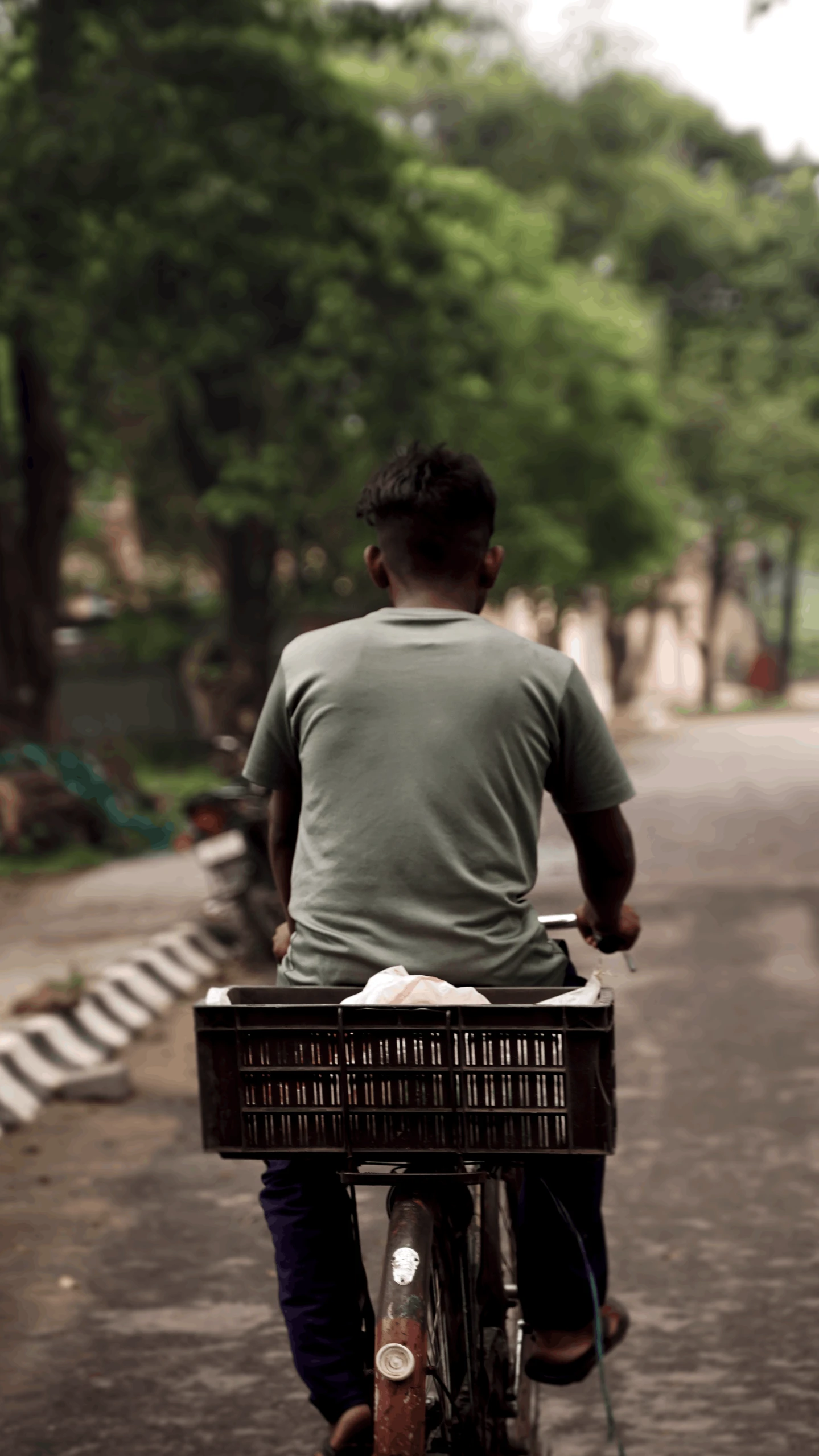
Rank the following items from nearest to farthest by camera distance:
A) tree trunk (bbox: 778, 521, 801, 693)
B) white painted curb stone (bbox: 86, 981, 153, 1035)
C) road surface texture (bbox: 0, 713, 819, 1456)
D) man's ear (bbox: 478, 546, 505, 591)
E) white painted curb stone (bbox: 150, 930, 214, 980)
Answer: man's ear (bbox: 478, 546, 505, 591), road surface texture (bbox: 0, 713, 819, 1456), white painted curb stone (bbox: 86, 981, 153, 1035), white painted curb stone (bbox: 150, 930, 214, 980), tree trunk (bbox: 778, 521, 801, 693)

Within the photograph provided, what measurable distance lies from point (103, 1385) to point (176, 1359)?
0.21 m

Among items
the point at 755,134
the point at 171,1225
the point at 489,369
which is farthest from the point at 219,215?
the point at 755,134

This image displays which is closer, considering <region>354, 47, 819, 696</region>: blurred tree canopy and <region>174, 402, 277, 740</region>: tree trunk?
<region>174, 402, 277, 740</region>: tree trunk

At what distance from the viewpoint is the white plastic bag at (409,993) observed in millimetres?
2764

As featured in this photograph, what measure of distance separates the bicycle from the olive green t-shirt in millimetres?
116

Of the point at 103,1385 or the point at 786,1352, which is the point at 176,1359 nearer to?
the point at 103,1385

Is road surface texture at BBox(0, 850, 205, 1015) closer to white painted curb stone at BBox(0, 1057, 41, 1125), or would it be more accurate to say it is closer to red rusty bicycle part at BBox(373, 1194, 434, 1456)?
white painted curb stone at BBox(0, 1057, 41, 1125)

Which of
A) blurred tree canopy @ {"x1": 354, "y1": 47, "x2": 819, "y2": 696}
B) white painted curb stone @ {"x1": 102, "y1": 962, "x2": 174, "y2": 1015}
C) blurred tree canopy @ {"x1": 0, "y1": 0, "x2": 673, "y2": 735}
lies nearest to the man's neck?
white painted curb stone @ {"x1": 102, "y1": 962, "x2": 174, "y2": 1015}

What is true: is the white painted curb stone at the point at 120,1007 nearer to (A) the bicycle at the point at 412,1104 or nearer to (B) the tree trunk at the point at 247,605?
(A) the bicycle at the point at 412,1104

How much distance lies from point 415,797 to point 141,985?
21.8 ft

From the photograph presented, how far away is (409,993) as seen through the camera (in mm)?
2773

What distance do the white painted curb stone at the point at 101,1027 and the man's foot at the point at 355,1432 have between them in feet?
17.5

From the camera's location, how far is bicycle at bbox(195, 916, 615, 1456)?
2670 millimetres

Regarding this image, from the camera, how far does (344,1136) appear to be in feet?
9.22
